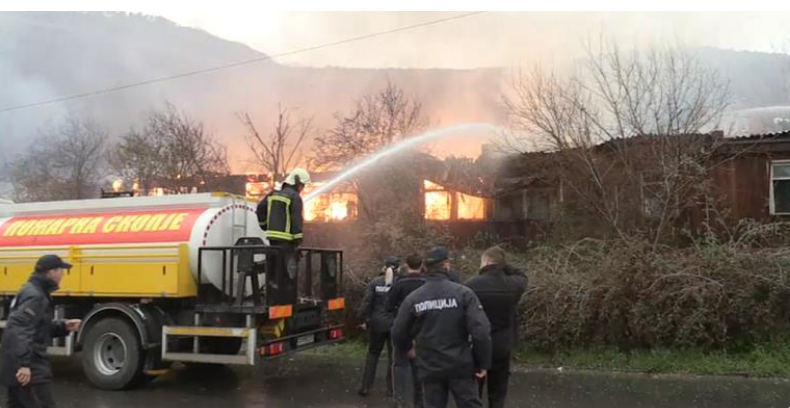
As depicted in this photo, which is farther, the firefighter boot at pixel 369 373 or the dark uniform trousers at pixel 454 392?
the firefighter boot at pixel 369 373

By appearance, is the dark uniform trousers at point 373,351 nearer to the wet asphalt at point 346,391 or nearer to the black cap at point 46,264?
the wet asphalt at point 346,391

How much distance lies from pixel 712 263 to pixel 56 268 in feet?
27.0

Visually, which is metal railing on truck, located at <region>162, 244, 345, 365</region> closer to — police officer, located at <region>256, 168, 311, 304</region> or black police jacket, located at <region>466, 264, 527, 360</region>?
police officer, located at <region>256, 168, 311, 304</region>

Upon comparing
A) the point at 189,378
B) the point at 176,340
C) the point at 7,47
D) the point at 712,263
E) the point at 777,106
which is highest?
the point at 7,47

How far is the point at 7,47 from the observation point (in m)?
33.6

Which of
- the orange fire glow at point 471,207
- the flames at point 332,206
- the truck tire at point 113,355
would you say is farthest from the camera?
the orange fire glow at point 471,207

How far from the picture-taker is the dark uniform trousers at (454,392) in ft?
15.5

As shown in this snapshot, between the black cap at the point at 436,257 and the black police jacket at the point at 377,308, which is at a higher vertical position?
the black cap at the point at 436,257

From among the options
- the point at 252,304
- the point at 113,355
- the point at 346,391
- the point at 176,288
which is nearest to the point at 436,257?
the point at 252,304

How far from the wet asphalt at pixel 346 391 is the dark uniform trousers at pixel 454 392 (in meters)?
2.57

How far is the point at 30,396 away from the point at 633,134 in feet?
37.0

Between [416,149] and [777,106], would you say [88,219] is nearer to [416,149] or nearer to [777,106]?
[416,149]

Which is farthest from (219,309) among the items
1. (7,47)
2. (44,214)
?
(7,47)

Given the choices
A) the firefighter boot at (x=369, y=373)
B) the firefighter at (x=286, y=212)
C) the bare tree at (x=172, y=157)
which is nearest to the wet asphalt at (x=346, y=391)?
the firefighter boot at (x=369, y=373)
